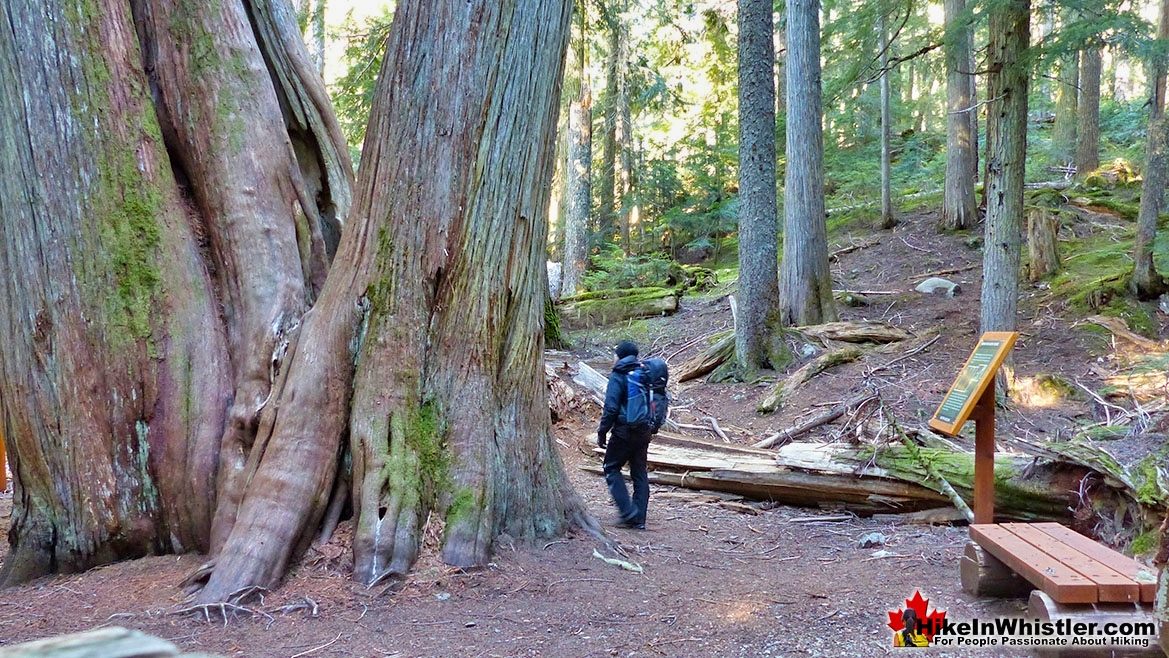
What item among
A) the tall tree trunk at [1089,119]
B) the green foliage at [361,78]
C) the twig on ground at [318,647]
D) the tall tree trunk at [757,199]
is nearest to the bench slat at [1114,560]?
the twig on ground at [318,647]

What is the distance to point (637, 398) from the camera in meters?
6.52

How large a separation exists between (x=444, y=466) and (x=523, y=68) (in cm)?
259

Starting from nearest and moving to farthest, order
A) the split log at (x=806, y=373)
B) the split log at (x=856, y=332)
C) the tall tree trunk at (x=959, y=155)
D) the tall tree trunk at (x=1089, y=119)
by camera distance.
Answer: the split log at (x=806, y=373)
the split log at (x=856, y=332)
the tall tree trunk at (x=959, y=155)
the tall tree trunk at (x=1089, y=119)

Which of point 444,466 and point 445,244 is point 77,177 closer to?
point 445,244

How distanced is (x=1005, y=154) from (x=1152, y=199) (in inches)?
143

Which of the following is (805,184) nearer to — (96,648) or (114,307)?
(114,307)

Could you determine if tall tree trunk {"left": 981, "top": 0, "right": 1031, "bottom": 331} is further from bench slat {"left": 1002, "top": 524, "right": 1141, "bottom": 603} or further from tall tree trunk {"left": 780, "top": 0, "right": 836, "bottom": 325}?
bench slat {"left": 1002, "top": 524, "right": 1141, "bottom": 603}

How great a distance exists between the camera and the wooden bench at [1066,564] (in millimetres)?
3561

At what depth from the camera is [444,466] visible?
16.3ft

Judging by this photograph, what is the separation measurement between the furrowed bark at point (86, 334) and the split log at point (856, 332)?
8920mm

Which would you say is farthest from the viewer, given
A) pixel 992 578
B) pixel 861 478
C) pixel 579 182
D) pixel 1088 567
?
pixel 579 182

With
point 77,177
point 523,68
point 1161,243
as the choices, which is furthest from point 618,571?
point 1161,243

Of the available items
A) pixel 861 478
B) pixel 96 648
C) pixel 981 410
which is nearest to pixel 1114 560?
Answer: pixel 981 410

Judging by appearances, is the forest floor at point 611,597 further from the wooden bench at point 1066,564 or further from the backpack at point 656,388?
the backpack at point 656,388
